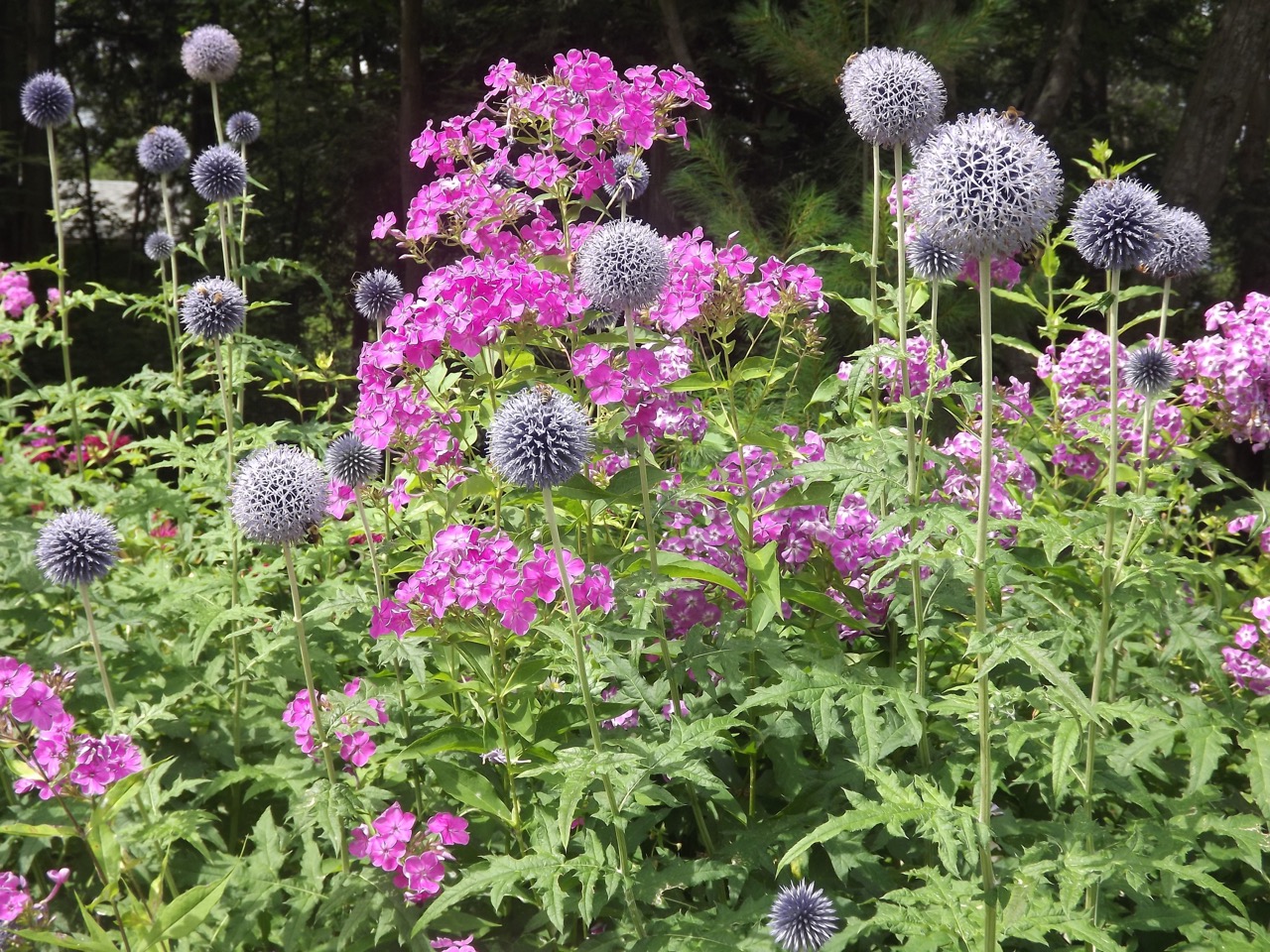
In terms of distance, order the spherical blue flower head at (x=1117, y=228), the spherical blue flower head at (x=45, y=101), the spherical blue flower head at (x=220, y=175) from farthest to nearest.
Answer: the spherical blue flower head at (x=45, y=101) < the spherical blue flower head at (x=220, y=175) < the spherical blue flower head at (x=1117, y=228)

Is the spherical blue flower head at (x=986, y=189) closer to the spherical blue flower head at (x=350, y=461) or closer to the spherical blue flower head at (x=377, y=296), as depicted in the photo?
the spherical blue flower head at (x=350, y=461)

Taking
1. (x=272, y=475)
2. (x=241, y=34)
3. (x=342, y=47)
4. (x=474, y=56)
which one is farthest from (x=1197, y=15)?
(x=272, y=475)

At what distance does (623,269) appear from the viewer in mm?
2309

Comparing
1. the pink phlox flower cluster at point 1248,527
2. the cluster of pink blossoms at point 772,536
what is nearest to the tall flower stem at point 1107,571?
the cluster of pink blossoms at point 772,536

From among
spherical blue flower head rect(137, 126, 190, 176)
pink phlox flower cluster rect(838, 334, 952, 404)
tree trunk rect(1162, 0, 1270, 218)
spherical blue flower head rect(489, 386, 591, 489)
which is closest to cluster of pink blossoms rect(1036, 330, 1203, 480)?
pink phlox flower cluster rect(838, 334, 952, 404)

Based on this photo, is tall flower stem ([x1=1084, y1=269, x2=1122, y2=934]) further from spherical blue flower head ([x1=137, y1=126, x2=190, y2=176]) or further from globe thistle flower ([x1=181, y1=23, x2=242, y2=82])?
spherical blue flower head ([x1=137, y1=126, x2=190, y2=176])

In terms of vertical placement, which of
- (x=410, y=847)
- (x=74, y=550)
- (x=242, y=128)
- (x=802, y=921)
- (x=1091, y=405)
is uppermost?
(x=242, y=128)

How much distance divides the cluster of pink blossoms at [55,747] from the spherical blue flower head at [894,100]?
90.8 inches

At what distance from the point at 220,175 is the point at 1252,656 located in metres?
3.96

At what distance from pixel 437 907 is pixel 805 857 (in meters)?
0.90

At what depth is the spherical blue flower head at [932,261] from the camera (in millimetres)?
2561

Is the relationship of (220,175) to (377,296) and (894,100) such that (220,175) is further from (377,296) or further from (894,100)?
(894,100)

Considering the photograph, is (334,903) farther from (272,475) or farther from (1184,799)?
(1184,799)

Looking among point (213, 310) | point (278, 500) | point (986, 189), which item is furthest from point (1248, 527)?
point (213, 310)
